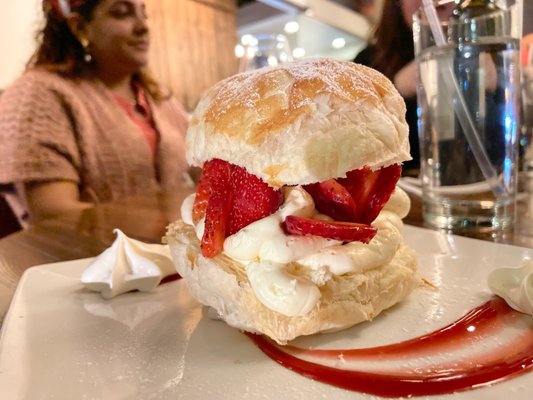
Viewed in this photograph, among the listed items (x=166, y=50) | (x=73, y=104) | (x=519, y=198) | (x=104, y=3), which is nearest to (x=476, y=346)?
(x=519, y=198)

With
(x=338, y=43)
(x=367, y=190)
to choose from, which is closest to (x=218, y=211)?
(x=367, y=190)

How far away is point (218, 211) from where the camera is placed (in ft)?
2.88

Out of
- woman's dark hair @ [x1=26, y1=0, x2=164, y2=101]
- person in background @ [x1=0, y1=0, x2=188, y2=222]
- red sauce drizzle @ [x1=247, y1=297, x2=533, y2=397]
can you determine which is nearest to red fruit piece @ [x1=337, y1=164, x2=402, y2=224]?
red sauce drizzle @ [x1=247, y1=297, x2=533, y2=397]

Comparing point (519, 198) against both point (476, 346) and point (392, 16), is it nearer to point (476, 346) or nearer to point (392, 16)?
point (476, 346)

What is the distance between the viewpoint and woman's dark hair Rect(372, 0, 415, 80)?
3166 millimetres

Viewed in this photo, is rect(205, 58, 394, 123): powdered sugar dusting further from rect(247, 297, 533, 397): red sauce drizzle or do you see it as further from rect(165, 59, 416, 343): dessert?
rect(247, 297, 533, 397): red sauce drizzle

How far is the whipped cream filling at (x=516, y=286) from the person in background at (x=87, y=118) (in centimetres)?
208

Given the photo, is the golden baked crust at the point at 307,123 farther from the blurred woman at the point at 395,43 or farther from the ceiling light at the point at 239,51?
the ceiling light at the point at 239,51

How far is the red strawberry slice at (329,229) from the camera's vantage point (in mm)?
789

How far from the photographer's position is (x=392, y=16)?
3.18m

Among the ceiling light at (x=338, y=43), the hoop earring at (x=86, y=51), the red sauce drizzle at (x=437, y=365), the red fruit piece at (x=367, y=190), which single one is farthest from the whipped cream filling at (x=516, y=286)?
the ceiling light at (x=338, y=43)

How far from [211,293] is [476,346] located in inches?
18.4

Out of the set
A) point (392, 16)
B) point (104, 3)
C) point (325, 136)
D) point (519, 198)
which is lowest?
point (519, 198)

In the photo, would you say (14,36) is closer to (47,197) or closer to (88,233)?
(47,197)
